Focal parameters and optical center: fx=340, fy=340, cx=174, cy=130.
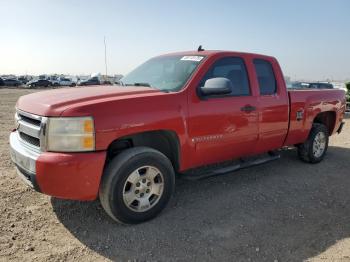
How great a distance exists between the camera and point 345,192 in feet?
15.9

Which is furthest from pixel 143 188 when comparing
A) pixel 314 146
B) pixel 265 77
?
pixel 314 146

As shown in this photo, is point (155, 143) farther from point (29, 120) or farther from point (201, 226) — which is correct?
point (29, 120)

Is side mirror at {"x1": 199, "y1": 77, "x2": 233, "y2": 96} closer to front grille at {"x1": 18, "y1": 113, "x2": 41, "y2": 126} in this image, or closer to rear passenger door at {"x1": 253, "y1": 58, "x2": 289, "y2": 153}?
rear passenger door at {"x1": 253, "y1": 58, "x2": 289, "y2": 153}

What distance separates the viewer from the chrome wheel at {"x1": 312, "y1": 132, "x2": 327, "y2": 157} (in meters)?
6.18

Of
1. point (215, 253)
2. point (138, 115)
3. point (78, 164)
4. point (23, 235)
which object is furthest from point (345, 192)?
point (23, 235)

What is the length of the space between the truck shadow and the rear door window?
1367 mm

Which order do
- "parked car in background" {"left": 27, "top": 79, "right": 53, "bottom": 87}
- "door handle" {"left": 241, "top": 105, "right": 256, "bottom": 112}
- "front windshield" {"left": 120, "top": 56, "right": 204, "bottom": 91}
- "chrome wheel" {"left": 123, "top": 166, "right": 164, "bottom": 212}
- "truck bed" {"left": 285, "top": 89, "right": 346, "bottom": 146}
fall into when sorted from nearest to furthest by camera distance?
"chrome wheel" {"left": 123, "top": 166, "right": 164, "bottom": 212}, "front windshield" {"left": 120, "top": 56, "right": 204, "bottom": 91}, "door handle" {"left": 241, "top": 105, "right": 256, "bottom": 112}, "truck bed" {"left": 285, "top": 89, "right": 346, "bottom": 146}, "parked car in background" {"left": 27, "top": 79, "right": 53, "bottom": 87}

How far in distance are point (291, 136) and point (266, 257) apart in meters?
2.82

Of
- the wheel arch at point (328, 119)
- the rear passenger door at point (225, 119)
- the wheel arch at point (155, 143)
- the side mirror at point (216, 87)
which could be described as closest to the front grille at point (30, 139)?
the wheel arch at point (155, 143)

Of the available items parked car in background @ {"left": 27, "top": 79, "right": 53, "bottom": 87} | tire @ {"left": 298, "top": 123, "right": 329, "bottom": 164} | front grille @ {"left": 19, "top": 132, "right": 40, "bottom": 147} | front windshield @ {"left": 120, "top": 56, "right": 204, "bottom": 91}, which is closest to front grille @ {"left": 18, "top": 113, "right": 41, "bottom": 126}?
front grille @ {"left": 19, "top": 132, "right": 40, "bottom": 147}

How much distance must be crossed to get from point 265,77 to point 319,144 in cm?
209

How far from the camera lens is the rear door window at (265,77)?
4938 mm

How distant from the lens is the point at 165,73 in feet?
14.6

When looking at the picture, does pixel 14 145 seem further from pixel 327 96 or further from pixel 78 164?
pixel 327 96
